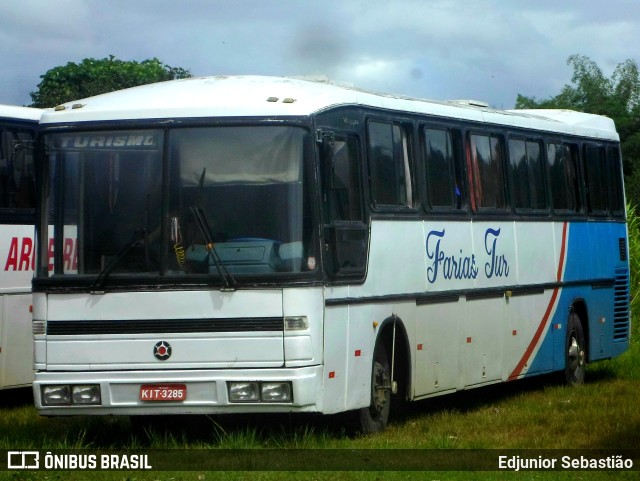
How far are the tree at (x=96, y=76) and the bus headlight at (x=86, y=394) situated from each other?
38664mm

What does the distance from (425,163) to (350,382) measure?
3.16 m

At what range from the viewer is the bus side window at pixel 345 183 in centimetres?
1284

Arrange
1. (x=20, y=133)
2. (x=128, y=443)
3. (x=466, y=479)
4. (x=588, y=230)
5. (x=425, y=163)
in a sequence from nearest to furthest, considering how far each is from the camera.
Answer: (x=466, y=479) < (x=128, y=443) < (x=425, y=163) < (x=20, y=133) < (x=588, y=230)

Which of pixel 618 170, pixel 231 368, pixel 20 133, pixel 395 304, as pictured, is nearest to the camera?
pixel 231 368

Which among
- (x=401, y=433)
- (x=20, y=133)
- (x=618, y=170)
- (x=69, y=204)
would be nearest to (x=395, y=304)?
(x=401, y=433)

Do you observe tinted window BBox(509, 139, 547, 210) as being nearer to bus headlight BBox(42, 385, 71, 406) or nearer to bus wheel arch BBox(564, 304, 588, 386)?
bus wheel arch BBox(564, 304, 588, 386)

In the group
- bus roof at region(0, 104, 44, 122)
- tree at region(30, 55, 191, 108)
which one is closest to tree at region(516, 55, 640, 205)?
tree at region(30, 55, 191, 108)

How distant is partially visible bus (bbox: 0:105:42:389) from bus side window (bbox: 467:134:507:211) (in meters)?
5.13

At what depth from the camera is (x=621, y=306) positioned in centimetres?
2138

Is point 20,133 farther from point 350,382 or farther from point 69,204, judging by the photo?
point 350,382

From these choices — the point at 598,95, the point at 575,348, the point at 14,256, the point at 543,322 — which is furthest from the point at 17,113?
the point at 598,95

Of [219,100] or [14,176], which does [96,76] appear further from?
[219,100]

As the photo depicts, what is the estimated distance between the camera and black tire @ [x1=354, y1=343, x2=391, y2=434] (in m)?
13.5

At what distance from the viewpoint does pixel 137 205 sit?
12539 millimetres
